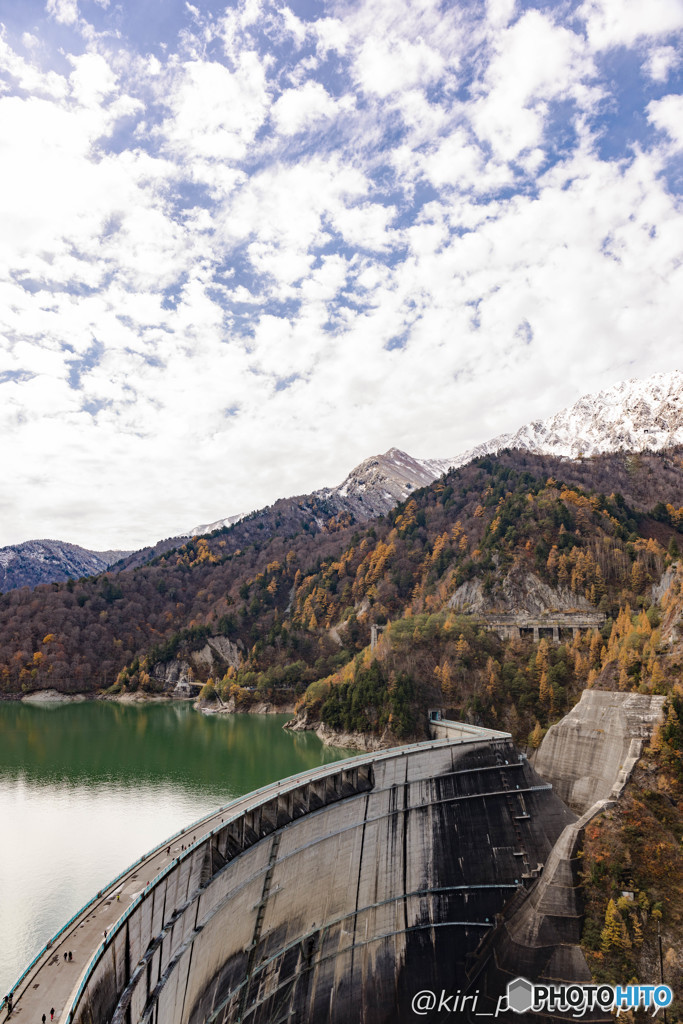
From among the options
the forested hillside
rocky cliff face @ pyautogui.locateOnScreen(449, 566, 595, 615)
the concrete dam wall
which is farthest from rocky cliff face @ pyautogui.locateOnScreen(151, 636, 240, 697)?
the concrete dam wall

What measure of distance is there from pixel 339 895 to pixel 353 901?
875mm

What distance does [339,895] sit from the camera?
2478 cm

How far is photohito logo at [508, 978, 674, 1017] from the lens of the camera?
76.4 ft

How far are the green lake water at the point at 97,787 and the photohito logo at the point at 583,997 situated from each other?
65.1 ft

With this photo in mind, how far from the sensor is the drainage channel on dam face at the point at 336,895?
16.3m

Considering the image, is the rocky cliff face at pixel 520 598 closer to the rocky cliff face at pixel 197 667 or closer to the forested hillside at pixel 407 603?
the forested hillside at pixel 407 603

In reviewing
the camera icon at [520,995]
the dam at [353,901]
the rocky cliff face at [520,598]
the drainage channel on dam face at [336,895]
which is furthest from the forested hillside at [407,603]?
the camera icon at [520,995]

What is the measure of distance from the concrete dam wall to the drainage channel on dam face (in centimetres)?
6

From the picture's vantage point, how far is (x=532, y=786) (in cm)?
3338

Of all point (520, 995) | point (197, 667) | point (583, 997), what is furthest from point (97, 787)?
point (197, 667)

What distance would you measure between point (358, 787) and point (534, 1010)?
11123 mm

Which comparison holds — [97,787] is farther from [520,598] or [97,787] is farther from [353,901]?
[520,598]

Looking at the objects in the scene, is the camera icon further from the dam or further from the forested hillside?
the forested hillside

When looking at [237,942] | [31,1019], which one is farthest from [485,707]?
[31,1019]
